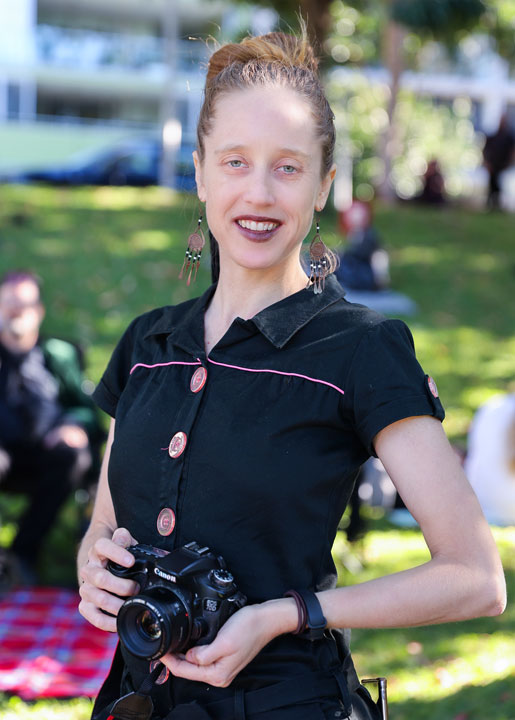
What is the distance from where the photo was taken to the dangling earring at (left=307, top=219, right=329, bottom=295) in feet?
5.83

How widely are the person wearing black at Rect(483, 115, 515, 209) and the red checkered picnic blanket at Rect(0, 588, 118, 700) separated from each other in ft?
44.3

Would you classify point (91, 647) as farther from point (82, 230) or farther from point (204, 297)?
point (82, 230)

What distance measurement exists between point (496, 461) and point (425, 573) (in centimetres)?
417

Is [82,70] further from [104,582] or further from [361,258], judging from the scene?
[104,582]

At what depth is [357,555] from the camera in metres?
5.17

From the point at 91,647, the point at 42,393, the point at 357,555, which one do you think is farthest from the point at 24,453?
the point at 357,555

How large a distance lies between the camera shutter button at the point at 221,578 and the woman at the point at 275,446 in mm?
57

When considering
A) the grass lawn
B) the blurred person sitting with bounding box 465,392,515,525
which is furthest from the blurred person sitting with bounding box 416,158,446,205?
the blurred person sitting with bounding box 465,392,515,525

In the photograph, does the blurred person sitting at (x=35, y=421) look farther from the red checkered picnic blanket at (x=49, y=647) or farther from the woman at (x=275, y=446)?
the woman at (x=275, y=446)

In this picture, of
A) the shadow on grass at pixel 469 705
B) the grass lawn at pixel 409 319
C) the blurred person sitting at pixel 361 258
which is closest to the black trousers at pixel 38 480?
the grass lawn at pixel 409 319

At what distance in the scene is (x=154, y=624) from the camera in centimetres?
151

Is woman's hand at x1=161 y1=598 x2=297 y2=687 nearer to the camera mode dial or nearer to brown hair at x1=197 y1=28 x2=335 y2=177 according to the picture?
the camera mode dial

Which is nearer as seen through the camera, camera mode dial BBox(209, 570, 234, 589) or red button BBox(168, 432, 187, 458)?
camera mode dial BBox(209, 570, 234, 589)

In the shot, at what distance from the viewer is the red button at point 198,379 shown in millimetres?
1702
